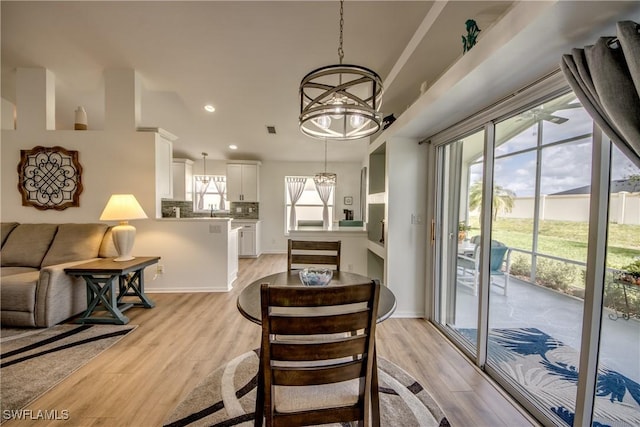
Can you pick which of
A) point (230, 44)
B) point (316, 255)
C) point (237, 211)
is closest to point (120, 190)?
point (230, 44)

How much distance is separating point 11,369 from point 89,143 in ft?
9.12

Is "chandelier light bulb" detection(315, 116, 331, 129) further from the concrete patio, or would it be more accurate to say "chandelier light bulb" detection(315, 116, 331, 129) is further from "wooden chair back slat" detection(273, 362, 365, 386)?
the concrete patio

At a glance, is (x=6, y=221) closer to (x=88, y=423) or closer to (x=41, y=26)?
(x=41, y=26)

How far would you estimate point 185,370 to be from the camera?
2.00 metres

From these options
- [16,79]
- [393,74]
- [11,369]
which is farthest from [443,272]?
[16,79]

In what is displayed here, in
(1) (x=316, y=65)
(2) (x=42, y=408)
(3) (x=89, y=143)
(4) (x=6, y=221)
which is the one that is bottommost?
(2) (x=42, y=408)

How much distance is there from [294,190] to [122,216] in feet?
14.6

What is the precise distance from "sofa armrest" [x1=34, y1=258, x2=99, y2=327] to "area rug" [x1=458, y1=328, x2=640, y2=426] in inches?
161

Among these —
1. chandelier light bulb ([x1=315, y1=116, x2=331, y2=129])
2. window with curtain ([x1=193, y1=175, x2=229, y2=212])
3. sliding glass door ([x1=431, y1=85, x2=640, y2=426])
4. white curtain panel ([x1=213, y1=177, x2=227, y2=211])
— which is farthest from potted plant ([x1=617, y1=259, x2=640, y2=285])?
white curtain panel ([x1=213, y1=177, x2=227, y2=211])

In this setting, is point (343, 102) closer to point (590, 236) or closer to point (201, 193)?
point (590, 236)

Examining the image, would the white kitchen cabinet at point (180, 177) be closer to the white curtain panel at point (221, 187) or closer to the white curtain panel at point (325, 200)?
the white curtain panel at point (221, 187)

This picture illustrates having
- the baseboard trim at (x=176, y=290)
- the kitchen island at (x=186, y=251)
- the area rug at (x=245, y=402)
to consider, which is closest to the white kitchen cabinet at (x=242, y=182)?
the kitchen island at (x=186, y=251)

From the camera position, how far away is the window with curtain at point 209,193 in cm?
701

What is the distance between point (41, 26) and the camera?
2775 millimetres
